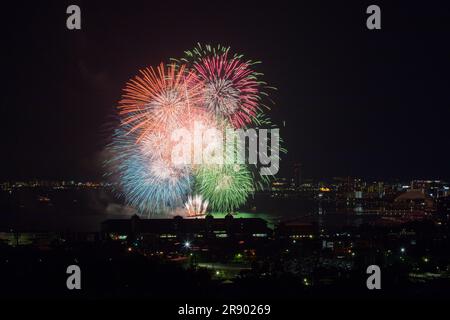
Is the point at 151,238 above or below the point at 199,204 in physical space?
below

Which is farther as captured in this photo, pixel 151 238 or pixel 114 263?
pixel 151 238

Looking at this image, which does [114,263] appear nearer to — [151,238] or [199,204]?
[199,204]

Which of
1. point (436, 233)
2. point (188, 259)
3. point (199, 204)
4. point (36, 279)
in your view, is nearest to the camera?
point (36, 279)

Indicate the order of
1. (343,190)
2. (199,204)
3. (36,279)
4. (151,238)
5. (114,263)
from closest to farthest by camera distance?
(36,279) → (114,263) → (199,204) → (151,238) → (343,190)

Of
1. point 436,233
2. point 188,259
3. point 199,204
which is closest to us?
point 188,259

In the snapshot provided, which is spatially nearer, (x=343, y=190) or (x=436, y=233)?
(x=436, y=233)
